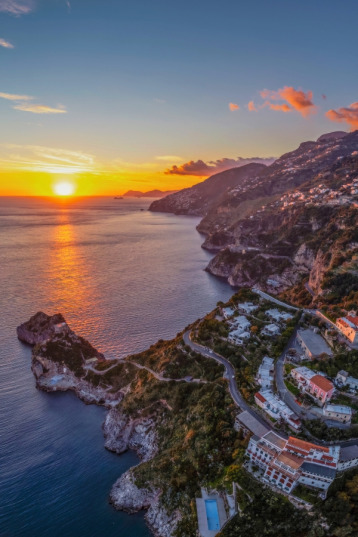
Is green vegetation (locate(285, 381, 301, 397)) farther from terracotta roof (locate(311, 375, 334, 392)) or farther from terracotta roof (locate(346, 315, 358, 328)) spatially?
terracotta roof (locate(346, 315, 358, 328))

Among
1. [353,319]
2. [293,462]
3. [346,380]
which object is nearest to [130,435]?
[293,462]

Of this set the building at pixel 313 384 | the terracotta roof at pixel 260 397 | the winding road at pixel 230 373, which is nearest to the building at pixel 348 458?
the building at pixel 313 384

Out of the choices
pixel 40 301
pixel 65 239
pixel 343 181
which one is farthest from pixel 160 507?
pixel 65 239

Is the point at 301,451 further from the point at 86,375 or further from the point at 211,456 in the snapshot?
the point at 86,375

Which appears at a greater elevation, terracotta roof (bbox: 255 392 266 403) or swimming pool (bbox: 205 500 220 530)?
terracotta roof (bbox: 255 392 266 403)

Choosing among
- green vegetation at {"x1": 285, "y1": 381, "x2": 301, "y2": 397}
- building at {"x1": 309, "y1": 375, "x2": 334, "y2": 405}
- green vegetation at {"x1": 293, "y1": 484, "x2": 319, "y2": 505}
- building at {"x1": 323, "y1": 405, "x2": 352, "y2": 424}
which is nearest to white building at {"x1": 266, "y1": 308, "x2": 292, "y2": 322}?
green vegetation at {"x1": 285, "y1": 381, "x2": 301, "y2": 397}

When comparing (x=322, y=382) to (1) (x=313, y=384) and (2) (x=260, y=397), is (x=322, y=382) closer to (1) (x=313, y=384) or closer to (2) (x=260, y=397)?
(1) (x=313, y=384)
